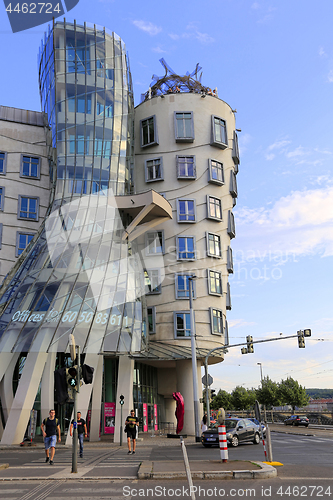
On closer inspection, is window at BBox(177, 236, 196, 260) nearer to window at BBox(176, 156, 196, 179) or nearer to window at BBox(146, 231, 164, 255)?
window at BBox(146, 231, 164, 255)

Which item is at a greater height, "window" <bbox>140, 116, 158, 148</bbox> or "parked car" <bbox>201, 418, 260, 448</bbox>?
"window" <bbox>140, 116, 158, 148</bbox>

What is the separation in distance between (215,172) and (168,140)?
5.40m

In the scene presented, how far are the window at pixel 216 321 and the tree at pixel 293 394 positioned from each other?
49.0 metres

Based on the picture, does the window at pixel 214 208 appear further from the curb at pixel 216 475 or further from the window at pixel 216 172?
the curb at pixel 216 475

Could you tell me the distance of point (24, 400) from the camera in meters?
26.4

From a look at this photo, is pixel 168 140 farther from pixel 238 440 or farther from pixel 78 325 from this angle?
pixel 238 440

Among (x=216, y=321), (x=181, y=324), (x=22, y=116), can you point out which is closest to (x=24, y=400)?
(x=181, y=324)

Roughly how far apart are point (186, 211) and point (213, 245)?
397 centimetres

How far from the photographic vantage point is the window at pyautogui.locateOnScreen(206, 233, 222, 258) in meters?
41.9

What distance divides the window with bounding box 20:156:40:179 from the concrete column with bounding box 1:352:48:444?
64.3 feet

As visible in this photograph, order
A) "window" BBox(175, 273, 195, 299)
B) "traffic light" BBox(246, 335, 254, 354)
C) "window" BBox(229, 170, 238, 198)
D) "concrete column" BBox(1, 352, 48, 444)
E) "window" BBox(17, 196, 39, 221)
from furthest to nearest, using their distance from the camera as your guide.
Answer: "window" BBox(229, 170, 238, 198) < "window" BBox(17, 196, 39, 221) < "window" BBox(175, 273, 195, 299) < "traffic light" BBox(246, 335, 254, 354) < "concrete column" BBox(1, 352, 48, 444)

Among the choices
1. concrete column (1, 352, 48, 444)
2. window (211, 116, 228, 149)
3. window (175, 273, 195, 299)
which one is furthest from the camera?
window (211, 116, 228, 149)

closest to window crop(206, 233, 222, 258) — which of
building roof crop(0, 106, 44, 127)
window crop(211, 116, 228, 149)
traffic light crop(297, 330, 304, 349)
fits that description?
window crop(211, 116, 228, 149)

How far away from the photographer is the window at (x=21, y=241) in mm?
39644
